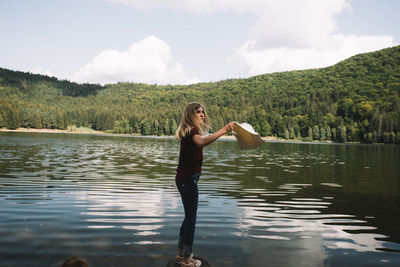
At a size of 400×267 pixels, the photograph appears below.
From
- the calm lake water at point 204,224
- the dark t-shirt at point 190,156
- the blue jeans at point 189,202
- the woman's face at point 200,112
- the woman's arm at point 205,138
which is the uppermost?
the woman's face at point 200,112

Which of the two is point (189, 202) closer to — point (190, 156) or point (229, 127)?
point (190, 156)

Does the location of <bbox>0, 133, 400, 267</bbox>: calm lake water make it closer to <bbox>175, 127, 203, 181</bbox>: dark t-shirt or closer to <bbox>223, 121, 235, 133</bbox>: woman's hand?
<bbox>175, 127, 203, 181</bbox>: dark t-shirt

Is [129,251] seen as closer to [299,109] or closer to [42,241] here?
[42,241]

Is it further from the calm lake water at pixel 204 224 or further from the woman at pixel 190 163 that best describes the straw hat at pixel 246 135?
the calm lake water at pixel 204 224

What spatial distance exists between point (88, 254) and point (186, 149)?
2657 millimetres

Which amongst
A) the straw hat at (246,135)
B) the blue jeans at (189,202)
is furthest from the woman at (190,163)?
the straw hat at (246,135)

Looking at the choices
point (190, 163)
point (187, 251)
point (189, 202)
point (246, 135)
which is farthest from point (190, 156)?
point (187, 251)

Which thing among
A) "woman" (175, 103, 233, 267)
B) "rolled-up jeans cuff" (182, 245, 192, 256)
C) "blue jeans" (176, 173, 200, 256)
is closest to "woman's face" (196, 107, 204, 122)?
"woman" (175, 103, 233, 267)

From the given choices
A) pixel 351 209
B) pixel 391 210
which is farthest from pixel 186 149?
pixel 391 210

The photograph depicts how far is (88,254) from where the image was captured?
5848 millimetres

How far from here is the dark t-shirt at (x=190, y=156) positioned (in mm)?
5207

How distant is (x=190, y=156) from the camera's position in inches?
207

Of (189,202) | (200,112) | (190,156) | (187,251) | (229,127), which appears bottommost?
(187,251)

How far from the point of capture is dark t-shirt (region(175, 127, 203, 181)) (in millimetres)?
5207
